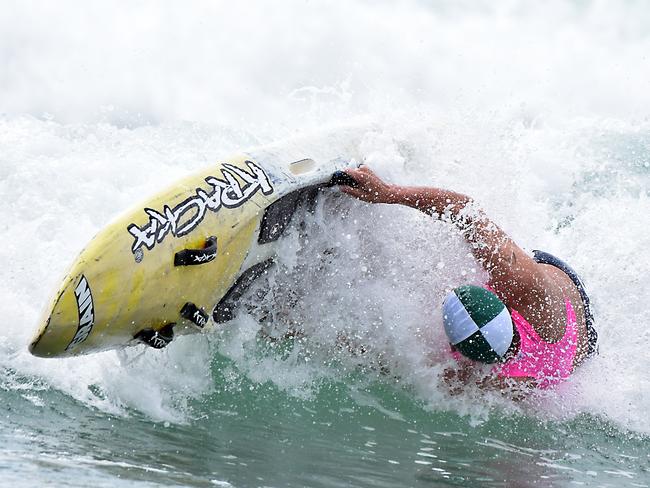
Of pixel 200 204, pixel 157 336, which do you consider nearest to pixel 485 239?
pixel 200 204

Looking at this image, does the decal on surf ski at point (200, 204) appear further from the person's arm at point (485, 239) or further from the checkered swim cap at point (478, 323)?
the checkered swim cap at point (478, 323)

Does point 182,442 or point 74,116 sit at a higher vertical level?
point 74,116

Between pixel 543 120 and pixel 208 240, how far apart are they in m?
12.4

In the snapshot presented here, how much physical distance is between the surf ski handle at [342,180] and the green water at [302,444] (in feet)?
4.15

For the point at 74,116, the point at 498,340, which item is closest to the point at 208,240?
the point at 498,340

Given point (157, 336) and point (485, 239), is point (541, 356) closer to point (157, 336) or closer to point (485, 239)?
point (485, 239)

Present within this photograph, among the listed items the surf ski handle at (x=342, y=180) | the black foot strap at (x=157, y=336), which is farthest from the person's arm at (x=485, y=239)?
the black foot strap at (x=157, y=336)

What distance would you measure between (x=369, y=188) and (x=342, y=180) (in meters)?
0.22

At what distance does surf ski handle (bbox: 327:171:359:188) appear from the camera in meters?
5.54

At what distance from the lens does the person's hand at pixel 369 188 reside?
538 centimetres

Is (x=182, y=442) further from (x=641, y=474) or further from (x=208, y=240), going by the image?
(x=641, y=474)

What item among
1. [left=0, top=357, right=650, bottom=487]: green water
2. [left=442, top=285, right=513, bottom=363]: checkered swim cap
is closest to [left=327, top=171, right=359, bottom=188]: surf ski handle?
[left=442, top=285, right=513, bottom=363]: checkered swim cap

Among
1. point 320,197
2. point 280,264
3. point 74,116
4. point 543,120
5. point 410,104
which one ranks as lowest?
point 280,264

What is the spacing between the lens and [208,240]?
16.0 ft
